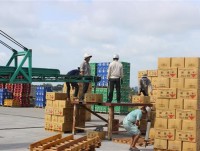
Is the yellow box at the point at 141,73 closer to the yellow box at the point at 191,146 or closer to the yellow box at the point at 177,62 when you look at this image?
the yellow box at the point at 177,62

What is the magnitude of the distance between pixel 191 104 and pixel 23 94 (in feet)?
88.4

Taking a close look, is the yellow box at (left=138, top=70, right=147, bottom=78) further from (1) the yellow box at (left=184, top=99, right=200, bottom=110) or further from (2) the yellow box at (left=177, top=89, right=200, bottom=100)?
(1) the yellow box at (left=184, top=99, right=200, bottom=110)

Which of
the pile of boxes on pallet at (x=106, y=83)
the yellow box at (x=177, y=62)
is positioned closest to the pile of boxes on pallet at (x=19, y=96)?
the pile of boxes on pallet at (x=106, y=83)

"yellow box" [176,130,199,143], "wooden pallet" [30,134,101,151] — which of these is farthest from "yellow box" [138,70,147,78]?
"wooden pallet" [30,134,101,151]

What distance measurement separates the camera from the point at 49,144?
9391mm

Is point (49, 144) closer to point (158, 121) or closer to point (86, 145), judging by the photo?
point (86, 145)

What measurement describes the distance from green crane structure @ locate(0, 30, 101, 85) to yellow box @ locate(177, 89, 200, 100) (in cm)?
635

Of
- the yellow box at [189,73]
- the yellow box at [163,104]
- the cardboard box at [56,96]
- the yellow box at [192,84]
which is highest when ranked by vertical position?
the yellow box at [189,73]

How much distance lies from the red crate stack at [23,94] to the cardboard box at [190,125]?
26509mm

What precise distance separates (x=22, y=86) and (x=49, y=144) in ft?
89.1

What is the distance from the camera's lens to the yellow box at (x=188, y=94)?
11.2 meters

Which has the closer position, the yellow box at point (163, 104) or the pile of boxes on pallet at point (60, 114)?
the yellow box at point (163, 104)

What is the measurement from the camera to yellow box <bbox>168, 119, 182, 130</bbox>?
11305 mm

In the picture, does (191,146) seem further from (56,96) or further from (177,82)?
(56,96)
